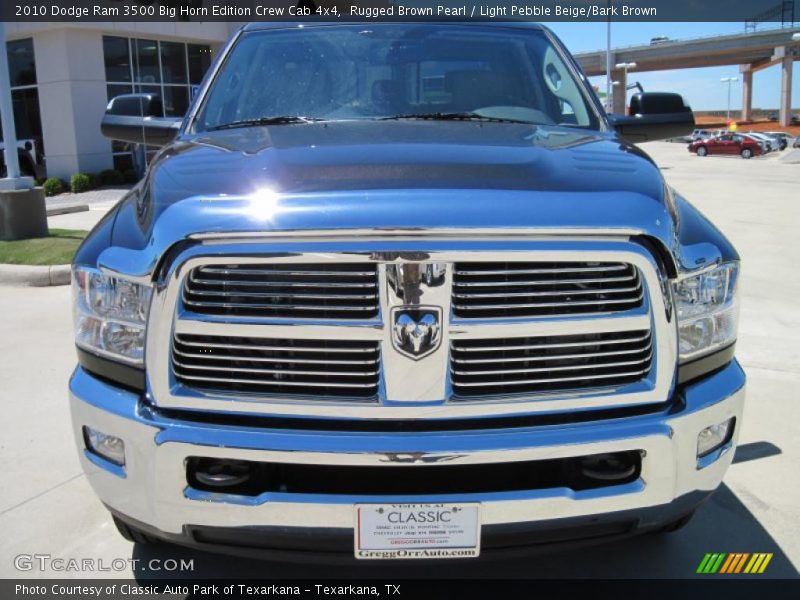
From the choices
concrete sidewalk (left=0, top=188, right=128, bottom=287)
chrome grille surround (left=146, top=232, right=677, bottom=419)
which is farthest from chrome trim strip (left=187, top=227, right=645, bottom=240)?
concrete sidewalk (left=0, top=188, right=128, bottom=287)

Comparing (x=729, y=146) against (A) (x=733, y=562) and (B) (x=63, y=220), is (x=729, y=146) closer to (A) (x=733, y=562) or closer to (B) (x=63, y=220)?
(B) (x=63, y=220)

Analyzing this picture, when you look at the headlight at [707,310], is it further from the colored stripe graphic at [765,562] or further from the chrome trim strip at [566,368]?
the colored stripe graphic at [765,562]

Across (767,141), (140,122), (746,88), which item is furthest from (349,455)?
(746,88)

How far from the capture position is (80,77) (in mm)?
21906

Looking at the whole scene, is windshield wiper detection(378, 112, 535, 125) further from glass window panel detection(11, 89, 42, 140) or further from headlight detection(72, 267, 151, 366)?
glass window panel detection(11, 89, 42, 140)

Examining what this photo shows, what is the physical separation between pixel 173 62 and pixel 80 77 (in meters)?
3.68

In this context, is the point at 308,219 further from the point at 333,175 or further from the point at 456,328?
the point at 456,328

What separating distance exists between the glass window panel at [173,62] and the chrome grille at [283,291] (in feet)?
80.4

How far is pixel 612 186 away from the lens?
2.23m

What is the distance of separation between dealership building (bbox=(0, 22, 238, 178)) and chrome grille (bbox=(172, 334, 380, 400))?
2206cm

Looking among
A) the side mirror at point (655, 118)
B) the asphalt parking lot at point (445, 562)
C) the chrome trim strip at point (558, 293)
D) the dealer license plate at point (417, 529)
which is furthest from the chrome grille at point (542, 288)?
the side mirror at point (655, 118)

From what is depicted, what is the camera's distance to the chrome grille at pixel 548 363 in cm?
211

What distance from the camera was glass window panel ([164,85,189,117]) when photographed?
24.8 metres

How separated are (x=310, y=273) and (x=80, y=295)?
0.78 metres
